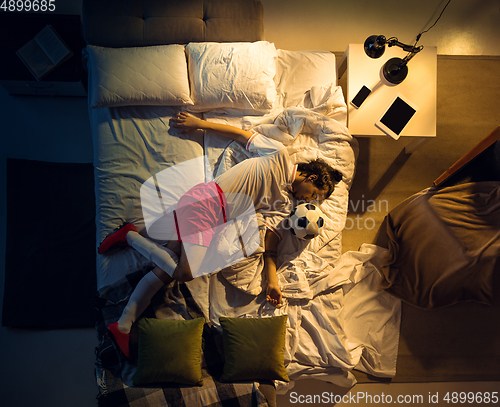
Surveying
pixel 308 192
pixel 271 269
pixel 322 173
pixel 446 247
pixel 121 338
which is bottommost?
pixel 121 338

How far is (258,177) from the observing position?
66.4 inches

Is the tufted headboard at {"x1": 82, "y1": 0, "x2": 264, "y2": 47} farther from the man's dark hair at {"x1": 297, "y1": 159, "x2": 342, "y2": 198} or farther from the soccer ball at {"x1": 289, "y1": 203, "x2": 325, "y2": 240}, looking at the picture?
the soccer ball at {"x1": 289, "y1": 203, "x2": 325, "y2": 240}

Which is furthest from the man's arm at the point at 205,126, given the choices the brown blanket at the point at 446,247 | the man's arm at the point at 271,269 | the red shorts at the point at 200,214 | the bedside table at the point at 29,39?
the brown blanket at the point at 446,247

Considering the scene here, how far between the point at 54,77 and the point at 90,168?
0.63 meters

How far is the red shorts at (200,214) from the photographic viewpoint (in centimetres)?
165

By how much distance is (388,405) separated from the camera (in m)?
2.01

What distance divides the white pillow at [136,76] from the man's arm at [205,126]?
0.11m

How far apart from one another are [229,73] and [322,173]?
86 centimetres

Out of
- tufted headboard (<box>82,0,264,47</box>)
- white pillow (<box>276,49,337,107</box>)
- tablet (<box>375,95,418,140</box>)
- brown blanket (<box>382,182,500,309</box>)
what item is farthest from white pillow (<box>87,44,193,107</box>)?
brown blanket (<box>382,182,500,309</box>)

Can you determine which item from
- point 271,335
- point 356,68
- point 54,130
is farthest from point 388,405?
point 54,130

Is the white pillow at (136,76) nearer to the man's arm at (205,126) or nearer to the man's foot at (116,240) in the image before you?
the man's arm at (205,126)

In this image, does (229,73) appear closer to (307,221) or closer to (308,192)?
(308,192)

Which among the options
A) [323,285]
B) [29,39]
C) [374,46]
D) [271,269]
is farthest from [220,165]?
[29,39]

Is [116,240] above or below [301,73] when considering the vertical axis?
below
